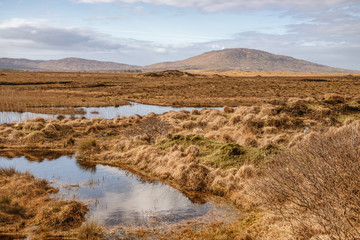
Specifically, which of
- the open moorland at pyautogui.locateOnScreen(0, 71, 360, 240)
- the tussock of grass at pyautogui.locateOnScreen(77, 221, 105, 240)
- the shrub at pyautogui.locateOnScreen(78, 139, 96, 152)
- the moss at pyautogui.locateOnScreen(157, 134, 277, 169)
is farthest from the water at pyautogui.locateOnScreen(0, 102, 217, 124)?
the tussock of grass at pyautogui.locateOnScreen(77, 221, 105, 240)

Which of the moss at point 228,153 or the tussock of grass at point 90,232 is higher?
the moss at point 228,153

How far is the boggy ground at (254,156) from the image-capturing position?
22.3 feet

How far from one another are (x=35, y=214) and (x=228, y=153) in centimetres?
894

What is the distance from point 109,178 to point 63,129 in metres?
11.6

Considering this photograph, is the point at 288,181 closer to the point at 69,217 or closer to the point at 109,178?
the point at 69,217

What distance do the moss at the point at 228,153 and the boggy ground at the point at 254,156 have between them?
0.05 m

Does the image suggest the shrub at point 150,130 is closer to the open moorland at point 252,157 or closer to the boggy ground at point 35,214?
the open moorland at point 252,157

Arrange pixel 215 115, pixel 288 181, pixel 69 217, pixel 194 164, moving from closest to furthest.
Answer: pixel 288 181 < pixel 69 217 < pixel 194 164 < pixel 215 115

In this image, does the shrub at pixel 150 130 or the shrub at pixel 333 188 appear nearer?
the shrub at pixel 333 188

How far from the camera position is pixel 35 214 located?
36.0 feet

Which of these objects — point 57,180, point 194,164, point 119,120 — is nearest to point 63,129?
point 119,120

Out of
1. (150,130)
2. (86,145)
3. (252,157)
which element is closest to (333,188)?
(252,157)

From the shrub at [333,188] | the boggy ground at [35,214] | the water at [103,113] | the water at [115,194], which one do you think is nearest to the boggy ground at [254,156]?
the shrub at [333,188]

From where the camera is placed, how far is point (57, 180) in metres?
15.1
